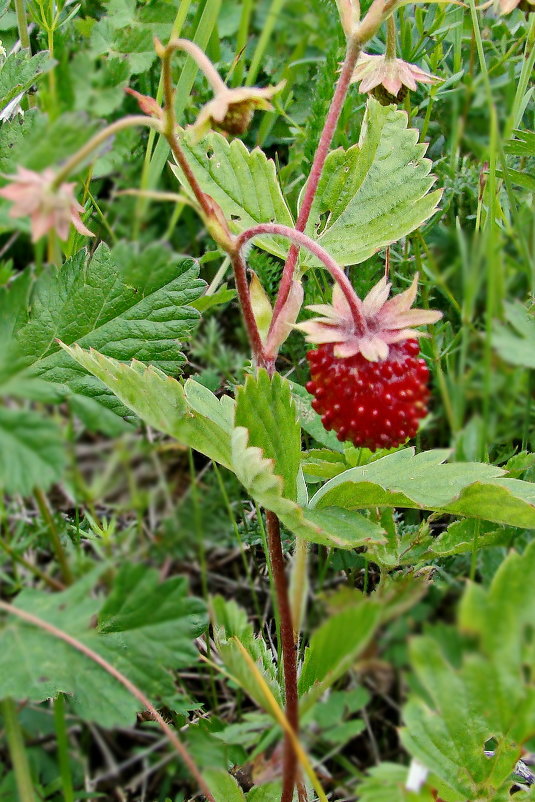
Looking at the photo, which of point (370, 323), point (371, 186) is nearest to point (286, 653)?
point (370, 323)

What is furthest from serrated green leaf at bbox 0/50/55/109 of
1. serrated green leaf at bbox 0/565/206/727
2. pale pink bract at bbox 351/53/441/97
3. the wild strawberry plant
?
serrated green leaf at bbox 0/565/206/727

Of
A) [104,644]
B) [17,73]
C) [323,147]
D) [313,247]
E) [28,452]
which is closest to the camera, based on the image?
[28,452]

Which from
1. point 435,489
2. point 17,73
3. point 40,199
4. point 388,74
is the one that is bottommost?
point 435,489

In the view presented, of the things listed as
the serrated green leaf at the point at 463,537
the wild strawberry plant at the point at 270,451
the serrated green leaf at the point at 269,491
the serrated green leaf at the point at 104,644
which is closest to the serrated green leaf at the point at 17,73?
the wild strawberry plant at the point at 270,451

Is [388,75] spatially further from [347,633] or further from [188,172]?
[347,633]

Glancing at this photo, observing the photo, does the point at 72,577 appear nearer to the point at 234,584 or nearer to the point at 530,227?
the point at 234,584

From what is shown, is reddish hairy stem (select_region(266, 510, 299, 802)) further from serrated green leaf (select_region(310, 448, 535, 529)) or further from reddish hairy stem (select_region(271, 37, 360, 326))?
reddish hairy stem (select_region(271, 37, 360, 326))
